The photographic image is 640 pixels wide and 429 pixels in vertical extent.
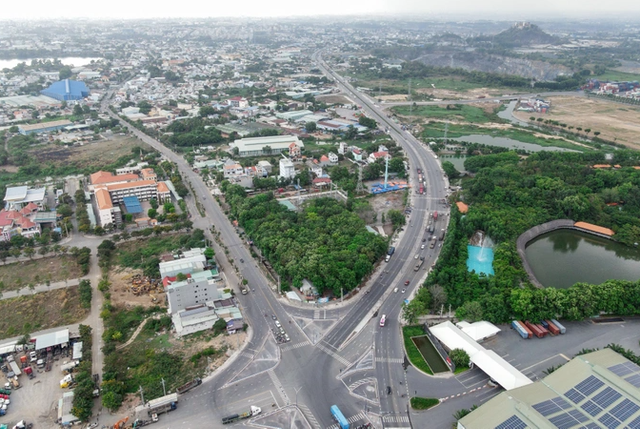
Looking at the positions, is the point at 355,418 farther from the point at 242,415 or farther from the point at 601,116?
the point at 601,116

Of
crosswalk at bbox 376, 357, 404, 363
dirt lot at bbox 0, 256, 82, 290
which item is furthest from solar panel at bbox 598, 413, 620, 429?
dirt lot at bbox 0, 256, 82, 290

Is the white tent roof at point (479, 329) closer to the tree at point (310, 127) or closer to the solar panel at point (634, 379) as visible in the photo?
the solar panel at point (634, 379)

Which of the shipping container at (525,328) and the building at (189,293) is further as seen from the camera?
the building at (189,293)

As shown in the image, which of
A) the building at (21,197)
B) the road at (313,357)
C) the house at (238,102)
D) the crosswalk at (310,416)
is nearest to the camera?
the crosswalk at (310,416)

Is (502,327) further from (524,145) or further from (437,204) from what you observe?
(524,145)

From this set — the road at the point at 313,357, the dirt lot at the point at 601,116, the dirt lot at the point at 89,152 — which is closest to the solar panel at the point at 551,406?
the road at the point at 313,357
